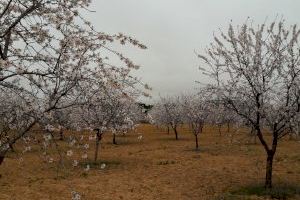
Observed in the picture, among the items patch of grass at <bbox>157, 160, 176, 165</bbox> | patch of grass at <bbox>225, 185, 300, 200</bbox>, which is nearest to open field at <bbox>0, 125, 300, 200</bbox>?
patch of grass at <bbox>157, 160, 176, 165</bbox>

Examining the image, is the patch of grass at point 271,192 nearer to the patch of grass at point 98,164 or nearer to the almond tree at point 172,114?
the patch of grass at point 98,164

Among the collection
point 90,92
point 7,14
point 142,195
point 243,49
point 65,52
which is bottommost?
point 142,195

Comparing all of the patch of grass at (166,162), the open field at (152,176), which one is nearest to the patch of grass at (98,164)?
the open field at (152,176)

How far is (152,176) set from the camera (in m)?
28.2

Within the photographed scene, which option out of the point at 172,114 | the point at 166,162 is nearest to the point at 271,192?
the point at 166,162

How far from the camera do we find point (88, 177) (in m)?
27.6

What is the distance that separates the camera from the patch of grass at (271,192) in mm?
21016

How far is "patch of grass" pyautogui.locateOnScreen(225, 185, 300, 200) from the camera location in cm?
2102

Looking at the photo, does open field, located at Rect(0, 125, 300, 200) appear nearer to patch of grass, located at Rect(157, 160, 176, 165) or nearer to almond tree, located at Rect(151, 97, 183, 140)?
patch of grass, located at Rect(157, 160, 176, 165)

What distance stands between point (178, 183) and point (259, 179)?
497 cm

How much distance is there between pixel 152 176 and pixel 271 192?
8883mm

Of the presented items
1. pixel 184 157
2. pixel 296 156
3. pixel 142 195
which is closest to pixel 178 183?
pixel 142 195

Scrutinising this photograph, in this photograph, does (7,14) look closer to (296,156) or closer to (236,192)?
(236,192)

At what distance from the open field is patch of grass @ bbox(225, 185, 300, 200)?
0.61m
